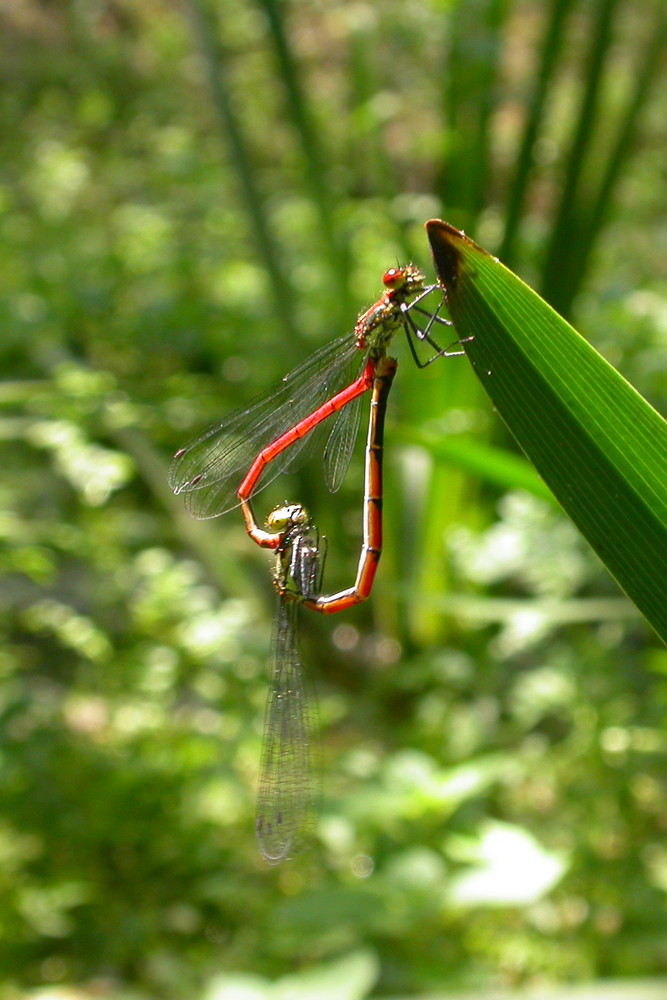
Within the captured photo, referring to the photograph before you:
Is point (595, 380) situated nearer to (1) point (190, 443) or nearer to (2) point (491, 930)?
(1) point (190, 443)

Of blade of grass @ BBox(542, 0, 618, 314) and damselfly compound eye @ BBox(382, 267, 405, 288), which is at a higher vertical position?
blade of grass @ BBox(542, 0, 618, 314)

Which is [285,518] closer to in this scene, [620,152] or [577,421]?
[577,421]

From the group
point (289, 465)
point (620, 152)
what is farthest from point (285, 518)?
point (620, 152)

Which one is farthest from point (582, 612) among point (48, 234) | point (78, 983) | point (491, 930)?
point (48, 234)

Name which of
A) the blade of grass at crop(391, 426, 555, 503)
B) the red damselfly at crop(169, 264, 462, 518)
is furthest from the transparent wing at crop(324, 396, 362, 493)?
the blade of grass at crop(391, 426, 555, 503)

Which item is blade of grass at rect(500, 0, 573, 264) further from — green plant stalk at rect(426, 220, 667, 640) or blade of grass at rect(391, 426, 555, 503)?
green plant stalk at rect(426, 220, 667, 640)

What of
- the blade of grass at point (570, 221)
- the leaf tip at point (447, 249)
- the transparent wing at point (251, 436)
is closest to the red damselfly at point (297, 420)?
the transparent wing at point (251, 436)
